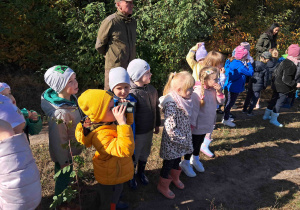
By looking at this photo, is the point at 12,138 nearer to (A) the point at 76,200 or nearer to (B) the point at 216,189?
(A) the point at 76,200

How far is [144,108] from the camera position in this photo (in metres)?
2.86

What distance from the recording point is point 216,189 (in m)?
3.43

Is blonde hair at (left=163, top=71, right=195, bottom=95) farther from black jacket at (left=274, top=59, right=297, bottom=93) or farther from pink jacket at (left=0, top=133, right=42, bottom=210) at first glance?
black jacket at (left=274, top=59, right=297, bottom=93)

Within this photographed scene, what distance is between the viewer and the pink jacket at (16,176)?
1.63 metres

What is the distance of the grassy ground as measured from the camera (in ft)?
10.2

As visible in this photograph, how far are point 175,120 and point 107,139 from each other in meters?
→ 1.05

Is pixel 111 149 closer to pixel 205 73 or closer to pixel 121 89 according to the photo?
pixel 121 89

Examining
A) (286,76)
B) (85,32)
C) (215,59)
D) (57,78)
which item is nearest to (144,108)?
(57,78)

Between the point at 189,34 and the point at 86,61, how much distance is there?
268 centimetres

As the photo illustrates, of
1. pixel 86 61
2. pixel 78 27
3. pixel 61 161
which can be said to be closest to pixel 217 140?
pixel 61 161

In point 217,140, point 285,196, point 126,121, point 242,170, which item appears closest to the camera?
point 126,121

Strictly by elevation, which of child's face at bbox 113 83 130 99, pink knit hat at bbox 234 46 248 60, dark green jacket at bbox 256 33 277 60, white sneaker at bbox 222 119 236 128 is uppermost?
dark green jacket at bbox 256 33 277 60

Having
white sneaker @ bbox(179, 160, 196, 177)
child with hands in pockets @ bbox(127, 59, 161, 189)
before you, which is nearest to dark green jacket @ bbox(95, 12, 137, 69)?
child with hands in pockets @ bbox(127, 59, 161, 189)


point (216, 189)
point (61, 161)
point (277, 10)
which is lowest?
point (216, 189)
